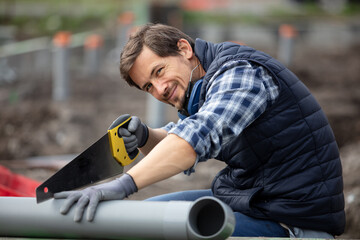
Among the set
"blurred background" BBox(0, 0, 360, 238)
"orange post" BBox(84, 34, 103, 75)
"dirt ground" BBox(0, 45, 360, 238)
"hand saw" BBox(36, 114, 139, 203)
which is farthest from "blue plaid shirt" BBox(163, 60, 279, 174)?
"orange post" BBox(84, 34, 103, 75)

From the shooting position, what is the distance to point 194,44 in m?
2.84

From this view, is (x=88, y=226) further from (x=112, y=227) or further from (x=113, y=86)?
(x=113, y=86)

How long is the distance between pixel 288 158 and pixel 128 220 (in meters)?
0.86

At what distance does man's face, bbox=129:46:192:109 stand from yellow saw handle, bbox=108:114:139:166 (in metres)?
0.24

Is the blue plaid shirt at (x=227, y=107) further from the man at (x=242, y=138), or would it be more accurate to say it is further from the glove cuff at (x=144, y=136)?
the glove cuff at (x=144, y=136)

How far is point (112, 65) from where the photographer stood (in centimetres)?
1360

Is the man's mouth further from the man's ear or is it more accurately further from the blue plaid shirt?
the blue plaid shirt

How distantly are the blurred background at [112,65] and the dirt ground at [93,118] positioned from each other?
0.02 m

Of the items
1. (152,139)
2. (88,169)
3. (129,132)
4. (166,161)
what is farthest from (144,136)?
(166,161)

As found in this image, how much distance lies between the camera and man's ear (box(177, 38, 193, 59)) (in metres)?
2.73

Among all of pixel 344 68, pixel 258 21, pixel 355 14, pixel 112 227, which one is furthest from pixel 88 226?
pixel 355 14

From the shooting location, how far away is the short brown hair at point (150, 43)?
2631 mm

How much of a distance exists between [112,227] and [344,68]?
13.2m

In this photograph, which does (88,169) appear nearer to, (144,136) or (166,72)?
(144,136)
